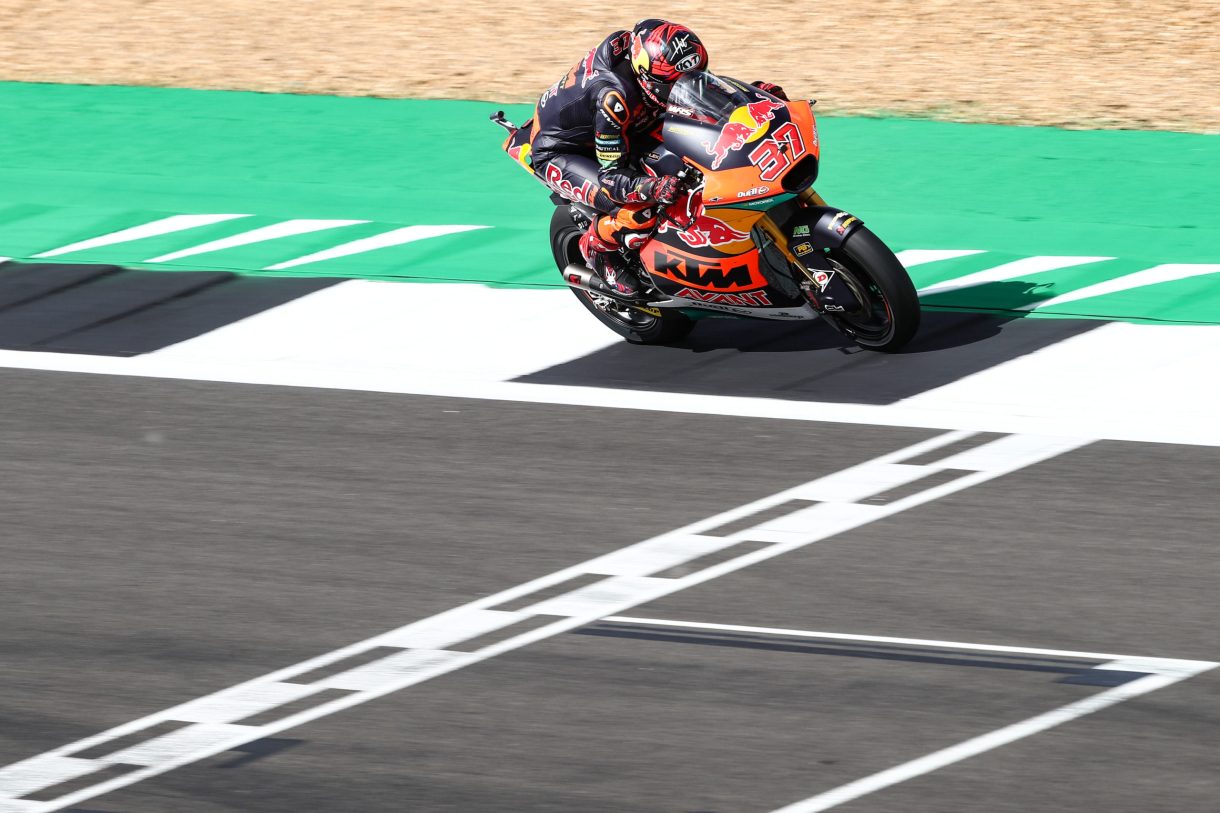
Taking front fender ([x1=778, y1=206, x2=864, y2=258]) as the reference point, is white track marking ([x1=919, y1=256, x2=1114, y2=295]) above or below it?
below

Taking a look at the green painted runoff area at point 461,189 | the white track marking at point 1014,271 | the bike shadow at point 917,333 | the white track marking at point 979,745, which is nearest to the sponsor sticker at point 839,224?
the bike shadow at point 917,333

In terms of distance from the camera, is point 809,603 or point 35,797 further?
point 809,603

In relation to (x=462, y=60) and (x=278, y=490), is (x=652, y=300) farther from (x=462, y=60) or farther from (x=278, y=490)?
(x=462, y=60)

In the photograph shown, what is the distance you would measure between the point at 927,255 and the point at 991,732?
6.48 metres

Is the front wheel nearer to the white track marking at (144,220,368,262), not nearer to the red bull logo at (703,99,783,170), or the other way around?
the red bull logo at (703,99,783,170)

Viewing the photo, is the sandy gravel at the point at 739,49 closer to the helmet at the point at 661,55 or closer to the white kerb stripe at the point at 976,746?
the helmet at the point at 661,55

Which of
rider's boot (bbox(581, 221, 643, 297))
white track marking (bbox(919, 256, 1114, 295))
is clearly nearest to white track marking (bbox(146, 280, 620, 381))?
rider's boot (bbox(581, 221, 643, 297))

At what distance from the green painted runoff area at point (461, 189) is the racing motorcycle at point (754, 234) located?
1.34 metres

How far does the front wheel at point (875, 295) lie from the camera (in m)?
10.8

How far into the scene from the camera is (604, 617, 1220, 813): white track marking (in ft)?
22.2

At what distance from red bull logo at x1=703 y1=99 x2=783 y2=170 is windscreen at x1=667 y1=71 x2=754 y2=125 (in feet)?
0.30

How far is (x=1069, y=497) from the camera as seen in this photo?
9.27 metres

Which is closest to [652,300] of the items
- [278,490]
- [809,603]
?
[278,490]

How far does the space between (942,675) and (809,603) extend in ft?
2.74
